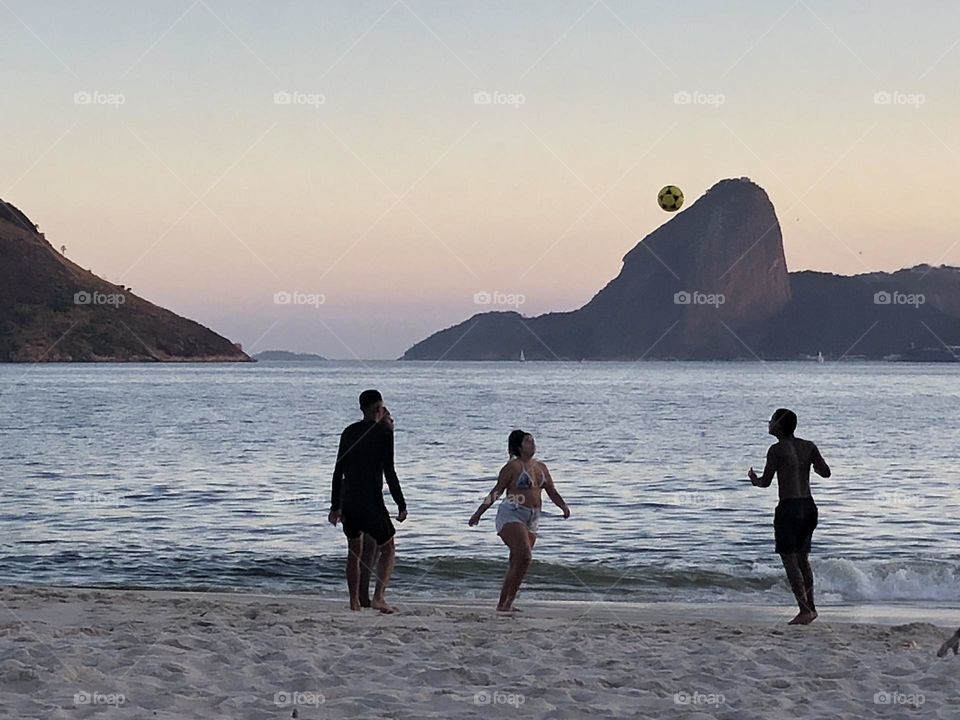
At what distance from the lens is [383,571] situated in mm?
10641

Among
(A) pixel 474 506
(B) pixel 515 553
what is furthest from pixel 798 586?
(A) pixel 474 506

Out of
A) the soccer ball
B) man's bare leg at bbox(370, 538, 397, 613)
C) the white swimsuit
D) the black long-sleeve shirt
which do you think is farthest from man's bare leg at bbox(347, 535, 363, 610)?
the soccer ball

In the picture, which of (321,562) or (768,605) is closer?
(768,605)

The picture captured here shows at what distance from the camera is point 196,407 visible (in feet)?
235

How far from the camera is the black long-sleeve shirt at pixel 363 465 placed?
1019cm

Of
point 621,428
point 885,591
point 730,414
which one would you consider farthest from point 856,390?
point 885,591

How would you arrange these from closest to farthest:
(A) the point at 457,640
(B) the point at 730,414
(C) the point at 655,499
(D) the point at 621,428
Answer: (A) the point at 457,640 → (C) the point at 655,499 → (D) the point at 621,428 → (B) the point at 730,414

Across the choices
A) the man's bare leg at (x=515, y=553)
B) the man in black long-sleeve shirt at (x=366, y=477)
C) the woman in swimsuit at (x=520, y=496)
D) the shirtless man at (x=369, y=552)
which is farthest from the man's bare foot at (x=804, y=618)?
the shirtless man at (x=369, y=552)

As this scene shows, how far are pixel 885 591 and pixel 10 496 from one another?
745 inches

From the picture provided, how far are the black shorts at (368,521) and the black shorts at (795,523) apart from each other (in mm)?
3402

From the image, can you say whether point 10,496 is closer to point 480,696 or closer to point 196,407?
point 480,696

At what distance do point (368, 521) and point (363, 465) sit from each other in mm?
486

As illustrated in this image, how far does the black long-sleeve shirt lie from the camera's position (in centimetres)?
1019

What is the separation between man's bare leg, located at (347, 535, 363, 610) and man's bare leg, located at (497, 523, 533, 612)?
130cm
